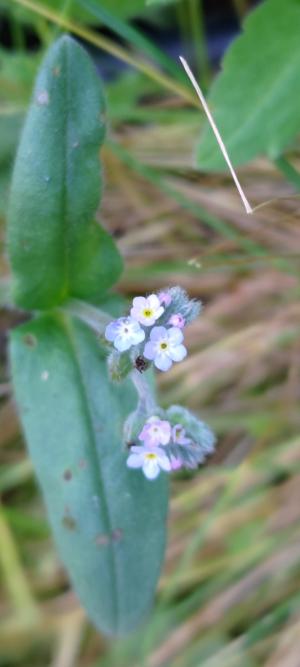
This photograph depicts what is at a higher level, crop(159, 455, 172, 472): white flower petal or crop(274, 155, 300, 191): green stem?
crop(274, 155, 300, 191): green stem

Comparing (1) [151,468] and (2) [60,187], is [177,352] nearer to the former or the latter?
(1) [151,468]

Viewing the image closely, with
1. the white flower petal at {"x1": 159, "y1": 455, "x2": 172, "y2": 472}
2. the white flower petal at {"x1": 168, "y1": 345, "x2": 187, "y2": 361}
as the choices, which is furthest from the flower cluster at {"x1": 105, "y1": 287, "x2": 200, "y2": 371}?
the white flower petal at {"x1": 159, "y1": 455, "x2": 172, "y2": 472}

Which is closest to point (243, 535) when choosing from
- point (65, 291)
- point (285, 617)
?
point (285, 617)

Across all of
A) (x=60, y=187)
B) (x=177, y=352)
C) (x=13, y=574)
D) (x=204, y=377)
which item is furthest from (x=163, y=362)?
(x=13, y=574)

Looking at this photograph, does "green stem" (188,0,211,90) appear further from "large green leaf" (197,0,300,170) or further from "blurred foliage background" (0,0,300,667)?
"large green leaf" (197,0,300,170)

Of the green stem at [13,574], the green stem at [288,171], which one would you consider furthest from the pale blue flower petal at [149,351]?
the green stem at [13,574]

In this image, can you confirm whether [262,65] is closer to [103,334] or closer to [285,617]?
[103,334]
